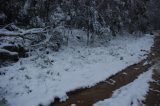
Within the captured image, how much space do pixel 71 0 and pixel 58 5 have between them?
0.88 metres

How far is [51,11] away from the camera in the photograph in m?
15.7

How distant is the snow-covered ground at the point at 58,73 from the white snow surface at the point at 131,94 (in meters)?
1.23

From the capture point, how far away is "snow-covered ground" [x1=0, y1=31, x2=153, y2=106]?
8.28m

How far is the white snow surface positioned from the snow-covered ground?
1.23 meters

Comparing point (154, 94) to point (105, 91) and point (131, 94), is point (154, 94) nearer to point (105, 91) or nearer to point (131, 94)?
point (131, 94)

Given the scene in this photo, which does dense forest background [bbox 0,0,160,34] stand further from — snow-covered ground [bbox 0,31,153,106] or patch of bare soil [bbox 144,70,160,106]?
patch of bare soil [bbox 144,70,160,106]

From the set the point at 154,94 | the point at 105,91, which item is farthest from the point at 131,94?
the point at 154,94

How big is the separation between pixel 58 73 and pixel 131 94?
3072 mm

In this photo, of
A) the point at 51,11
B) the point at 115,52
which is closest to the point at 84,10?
the point at 51,11

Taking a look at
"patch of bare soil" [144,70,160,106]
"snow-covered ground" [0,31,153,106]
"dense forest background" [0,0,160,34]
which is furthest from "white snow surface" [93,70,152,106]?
"dense forest background" [0,0,160,34]

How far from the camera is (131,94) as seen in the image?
920 centimetres

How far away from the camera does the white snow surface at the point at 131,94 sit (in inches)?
332

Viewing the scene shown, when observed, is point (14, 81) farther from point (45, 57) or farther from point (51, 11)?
point (51, 11)

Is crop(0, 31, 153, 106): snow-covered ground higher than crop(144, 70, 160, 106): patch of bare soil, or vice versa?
crop(0, 31, 153, 106): snow-covered ground
